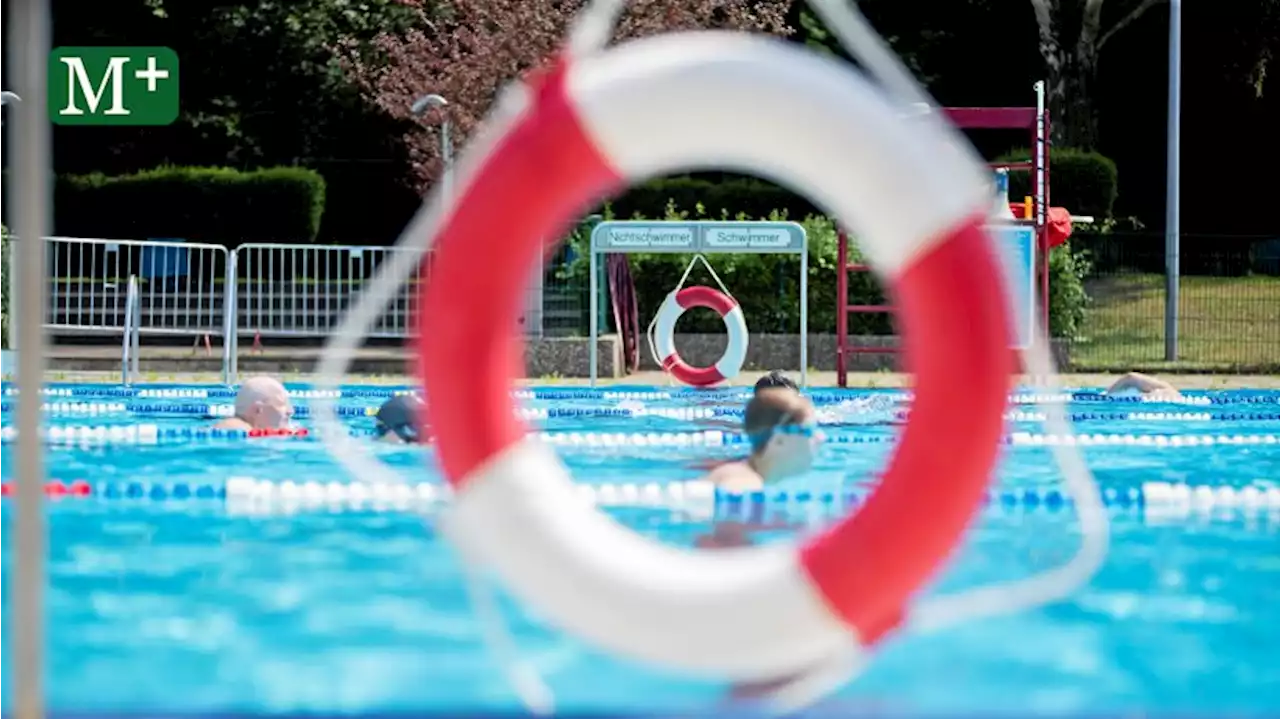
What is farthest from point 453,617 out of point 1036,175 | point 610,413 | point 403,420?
point 1036,175

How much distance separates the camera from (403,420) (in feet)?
30.7

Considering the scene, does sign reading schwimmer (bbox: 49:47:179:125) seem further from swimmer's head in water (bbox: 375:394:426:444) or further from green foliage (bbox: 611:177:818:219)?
green foliage (bbox: 611:177:818:219)

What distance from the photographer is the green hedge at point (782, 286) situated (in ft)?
60.3

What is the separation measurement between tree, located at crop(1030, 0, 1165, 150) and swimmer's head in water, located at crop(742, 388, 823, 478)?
19910mm


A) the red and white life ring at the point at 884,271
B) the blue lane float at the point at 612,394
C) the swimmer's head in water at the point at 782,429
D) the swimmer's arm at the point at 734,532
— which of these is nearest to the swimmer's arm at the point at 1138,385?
the blue lane float at the point at 612,394

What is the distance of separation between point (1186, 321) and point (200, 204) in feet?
40.1

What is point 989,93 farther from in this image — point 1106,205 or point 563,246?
point 563,246

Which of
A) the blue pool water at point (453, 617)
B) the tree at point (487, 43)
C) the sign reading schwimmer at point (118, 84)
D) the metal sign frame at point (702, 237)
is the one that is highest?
the tree at point (487, 43)

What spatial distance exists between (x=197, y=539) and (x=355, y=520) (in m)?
0.71

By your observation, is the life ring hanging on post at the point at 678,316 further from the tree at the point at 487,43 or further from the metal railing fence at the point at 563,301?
the tree at the point at 487,43

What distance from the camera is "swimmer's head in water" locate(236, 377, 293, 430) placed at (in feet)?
33.4

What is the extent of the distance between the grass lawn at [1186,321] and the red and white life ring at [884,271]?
587 inches

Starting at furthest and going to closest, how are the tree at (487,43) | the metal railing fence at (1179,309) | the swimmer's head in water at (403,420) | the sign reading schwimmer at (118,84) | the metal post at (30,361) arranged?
the tree at (487,43), the metal railing fence at (1179,309), the swimmer's head in water at (403,420), the sign reading schwimmer at (118,84), the metal post at (30,361)

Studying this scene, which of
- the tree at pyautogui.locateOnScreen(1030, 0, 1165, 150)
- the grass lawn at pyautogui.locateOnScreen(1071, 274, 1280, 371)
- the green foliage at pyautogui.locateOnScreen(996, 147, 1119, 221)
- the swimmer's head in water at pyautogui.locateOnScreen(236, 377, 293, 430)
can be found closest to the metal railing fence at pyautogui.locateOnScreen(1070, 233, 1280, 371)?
the grass lawn at pyautogui.locateOnScreen(1071, 274, 1280, 371)
